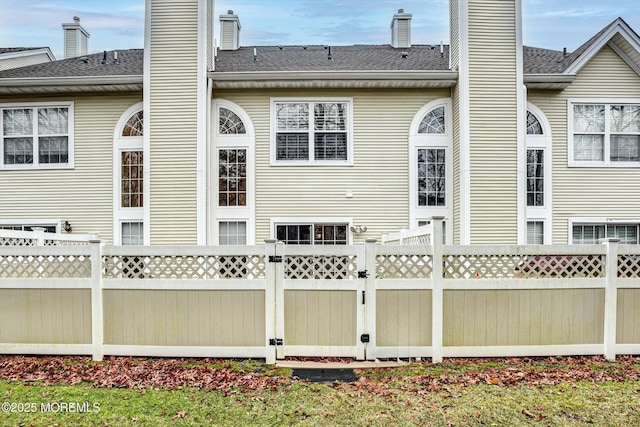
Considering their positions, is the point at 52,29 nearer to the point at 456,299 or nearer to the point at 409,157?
the point at 409,157

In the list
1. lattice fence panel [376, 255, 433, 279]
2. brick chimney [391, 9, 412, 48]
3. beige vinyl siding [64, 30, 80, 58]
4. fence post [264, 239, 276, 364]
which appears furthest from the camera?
beige vinyl siding [64, 30, 80, 58]

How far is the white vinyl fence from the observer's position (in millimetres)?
5543

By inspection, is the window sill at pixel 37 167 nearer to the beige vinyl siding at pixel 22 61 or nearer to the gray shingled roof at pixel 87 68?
the gray shingled roof at pixel 87 68

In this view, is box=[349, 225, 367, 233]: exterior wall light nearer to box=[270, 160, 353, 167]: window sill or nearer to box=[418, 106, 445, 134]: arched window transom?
box=[270, 160, 353, 167]: window sill

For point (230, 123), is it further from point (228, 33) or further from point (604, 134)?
point (604, 134)

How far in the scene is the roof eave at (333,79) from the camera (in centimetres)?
1052

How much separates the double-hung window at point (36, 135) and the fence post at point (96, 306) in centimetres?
695

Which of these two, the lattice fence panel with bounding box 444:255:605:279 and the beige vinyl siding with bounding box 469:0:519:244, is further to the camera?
the beige vinyl siding with bounding box 469:0:519:244

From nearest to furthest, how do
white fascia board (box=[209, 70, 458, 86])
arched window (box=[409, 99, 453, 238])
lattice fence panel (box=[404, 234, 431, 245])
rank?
1. lattice fence panel (box=[404, 234, 431, 245])
2. white fascia board (box=[209, 70, 458, 86])
3. arched window (box=[409, 99, 453, 238])

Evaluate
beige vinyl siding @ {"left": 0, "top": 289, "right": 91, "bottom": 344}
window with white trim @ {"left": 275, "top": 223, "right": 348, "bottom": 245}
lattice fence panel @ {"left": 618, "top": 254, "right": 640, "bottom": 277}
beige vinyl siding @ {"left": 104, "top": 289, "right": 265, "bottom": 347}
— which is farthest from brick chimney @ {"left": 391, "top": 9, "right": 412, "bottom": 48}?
beige vinyl siding @ {"left": 0, "top": 289, "right": 91, "bottom": 344}

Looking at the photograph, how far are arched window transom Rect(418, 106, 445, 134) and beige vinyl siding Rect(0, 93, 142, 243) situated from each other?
713cm

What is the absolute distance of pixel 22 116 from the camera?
37.5 ft

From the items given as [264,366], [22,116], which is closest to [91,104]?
[22,116]

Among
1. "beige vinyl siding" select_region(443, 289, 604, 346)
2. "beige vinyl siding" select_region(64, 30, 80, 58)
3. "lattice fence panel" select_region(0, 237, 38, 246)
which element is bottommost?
"beige vinyl siding" select_region(443, 289, 604, 346)
